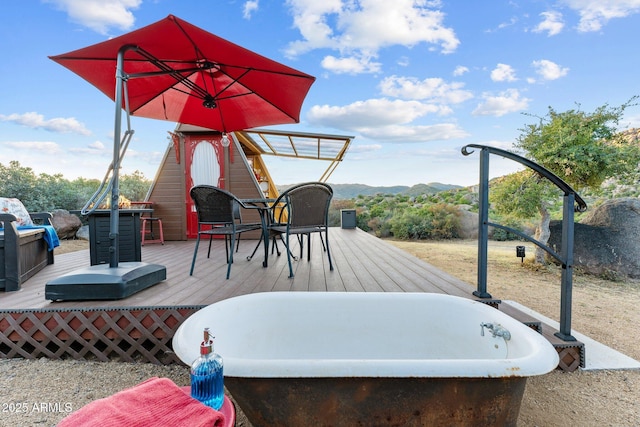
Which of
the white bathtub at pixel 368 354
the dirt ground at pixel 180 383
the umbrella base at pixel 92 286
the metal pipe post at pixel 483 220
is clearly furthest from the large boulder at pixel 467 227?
the umbrella base at pixel 92 286

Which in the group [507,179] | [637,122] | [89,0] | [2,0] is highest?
[2,0]

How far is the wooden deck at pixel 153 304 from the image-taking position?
2.00 meters

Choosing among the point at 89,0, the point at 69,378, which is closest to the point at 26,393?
the point at 69,378

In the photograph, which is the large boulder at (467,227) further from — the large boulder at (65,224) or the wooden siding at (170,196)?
the large boulder at (65,224)

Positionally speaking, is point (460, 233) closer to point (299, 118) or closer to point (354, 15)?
point (354, 15)

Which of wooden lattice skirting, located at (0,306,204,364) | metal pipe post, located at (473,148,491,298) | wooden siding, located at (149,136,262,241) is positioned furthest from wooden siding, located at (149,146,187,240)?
metal pipe post, located at (473,148,491,298)

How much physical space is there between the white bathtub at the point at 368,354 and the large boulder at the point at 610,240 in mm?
5276

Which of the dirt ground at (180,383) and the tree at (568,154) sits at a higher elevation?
the tree at (568,154)

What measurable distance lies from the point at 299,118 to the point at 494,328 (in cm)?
286

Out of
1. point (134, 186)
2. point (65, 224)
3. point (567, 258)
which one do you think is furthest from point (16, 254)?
point (134, 186)

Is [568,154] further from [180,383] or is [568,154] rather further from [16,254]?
[16,254]

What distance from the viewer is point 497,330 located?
1.54m

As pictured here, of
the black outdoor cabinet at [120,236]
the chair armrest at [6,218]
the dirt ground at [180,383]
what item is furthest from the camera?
the black outdoor cabinet at [120,236]

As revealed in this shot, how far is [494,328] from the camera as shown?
1562 mm
